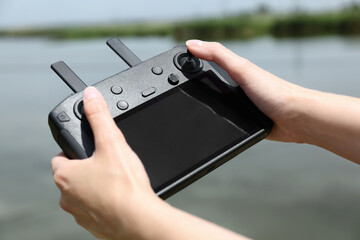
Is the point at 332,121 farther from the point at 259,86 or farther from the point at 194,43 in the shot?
the point at 194,43

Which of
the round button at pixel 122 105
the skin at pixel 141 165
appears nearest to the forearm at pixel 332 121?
the skin at pixel 141 165

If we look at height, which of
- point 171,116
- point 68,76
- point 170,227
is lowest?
point 170,227

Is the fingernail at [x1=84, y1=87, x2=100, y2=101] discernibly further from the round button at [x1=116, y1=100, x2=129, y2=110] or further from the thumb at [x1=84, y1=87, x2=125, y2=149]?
the round button at [x1=116, y1=100, x2=129, y2=110]

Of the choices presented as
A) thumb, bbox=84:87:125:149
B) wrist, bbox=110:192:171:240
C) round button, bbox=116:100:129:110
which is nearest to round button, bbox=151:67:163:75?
round button, bbox=116:100:129:110

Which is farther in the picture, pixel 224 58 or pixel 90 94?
pixel 224 58

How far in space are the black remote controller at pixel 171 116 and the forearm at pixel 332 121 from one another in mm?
90

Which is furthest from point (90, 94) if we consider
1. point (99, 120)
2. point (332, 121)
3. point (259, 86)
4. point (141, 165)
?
point (332, 121)

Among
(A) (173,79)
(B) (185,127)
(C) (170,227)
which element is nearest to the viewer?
(C) (170,227)

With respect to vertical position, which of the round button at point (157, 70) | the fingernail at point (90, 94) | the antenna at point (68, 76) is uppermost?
the antenna at point (68, 76)

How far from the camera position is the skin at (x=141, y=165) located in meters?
0.62

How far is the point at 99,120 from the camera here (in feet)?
2.35

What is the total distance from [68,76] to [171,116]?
0.84ft

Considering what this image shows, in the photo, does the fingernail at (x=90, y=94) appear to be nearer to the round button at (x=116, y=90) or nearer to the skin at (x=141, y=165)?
the skin at (x=141, y=165)

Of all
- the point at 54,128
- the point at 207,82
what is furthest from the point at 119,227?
the point at 207,82
